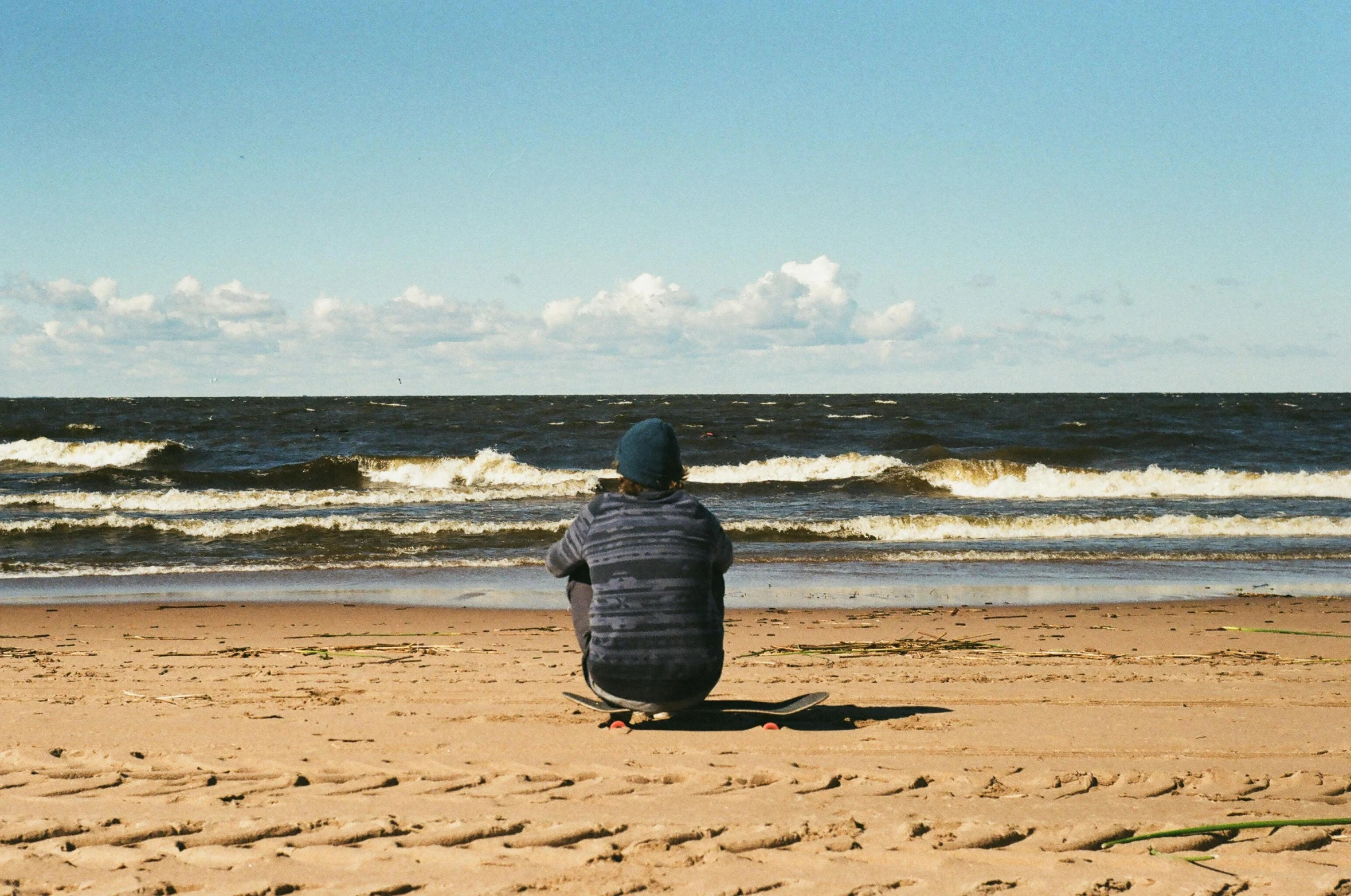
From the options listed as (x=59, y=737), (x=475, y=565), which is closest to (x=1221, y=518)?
(x=475, y=565)

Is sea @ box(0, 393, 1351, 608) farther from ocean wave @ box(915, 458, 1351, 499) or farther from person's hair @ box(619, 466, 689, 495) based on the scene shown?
person's hair @ box(619, 466, 689, 495)

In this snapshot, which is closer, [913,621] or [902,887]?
[902,887]

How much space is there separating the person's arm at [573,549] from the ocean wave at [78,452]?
99.9 ft

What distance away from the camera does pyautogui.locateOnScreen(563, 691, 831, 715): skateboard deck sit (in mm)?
4637

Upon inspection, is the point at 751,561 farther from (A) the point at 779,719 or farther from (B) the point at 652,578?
(B) the point at 652,578

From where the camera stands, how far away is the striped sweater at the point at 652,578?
168 inches

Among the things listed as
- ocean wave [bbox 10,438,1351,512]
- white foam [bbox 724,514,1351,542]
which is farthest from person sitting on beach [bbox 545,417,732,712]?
ocean wave [bbox 10,438,1351,512]

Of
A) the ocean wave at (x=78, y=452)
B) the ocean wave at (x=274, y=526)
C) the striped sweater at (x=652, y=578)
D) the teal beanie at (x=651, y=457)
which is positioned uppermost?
the teal beanie at (x=651, y=457)

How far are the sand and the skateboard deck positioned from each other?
0.31 feet

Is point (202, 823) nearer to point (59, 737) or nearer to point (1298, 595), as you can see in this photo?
point (59, 737)

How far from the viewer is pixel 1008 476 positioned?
81.1ft

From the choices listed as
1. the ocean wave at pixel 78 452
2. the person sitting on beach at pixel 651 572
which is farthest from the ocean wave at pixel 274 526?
the ocean wave at pixel 78 452

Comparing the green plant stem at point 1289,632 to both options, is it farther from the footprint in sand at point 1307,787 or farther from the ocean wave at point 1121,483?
the ocean wave at point 1121,483

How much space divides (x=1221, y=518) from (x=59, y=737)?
1686 centimetres
